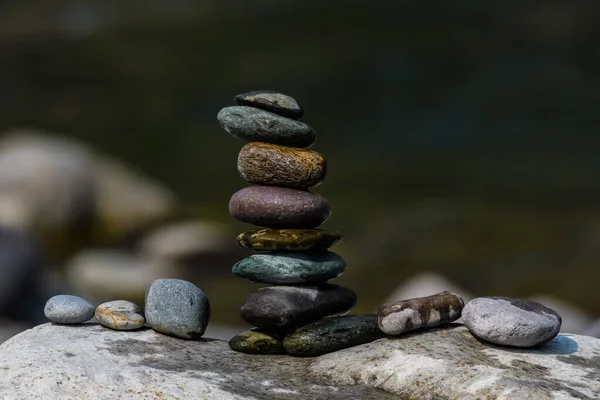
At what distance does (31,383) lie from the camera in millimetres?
5648

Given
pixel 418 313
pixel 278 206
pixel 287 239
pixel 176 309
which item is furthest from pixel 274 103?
pixel 418 313

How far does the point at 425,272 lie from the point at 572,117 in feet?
36.8

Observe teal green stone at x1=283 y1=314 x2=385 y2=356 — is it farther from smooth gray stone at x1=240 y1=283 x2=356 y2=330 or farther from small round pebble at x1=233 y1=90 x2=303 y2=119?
small round pebble at x1=233 y1=90 x2=303 y2=119

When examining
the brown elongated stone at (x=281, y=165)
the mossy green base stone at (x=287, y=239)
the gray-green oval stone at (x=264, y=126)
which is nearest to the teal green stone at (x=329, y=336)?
the mossy green base stone at (x=287, y=239)

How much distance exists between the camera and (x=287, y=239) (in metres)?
6.75

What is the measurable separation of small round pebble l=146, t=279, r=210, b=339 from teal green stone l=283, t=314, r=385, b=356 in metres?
0.68

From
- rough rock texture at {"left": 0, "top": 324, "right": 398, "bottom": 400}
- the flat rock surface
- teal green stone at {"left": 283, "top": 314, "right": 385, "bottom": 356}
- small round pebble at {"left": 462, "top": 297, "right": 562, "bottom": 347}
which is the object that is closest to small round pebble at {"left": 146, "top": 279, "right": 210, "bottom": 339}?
rough rock texture at {"left": 0, "top": 324, "right": 398, "bottom": 400}

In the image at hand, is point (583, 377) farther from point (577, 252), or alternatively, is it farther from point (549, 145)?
point (549, 145)

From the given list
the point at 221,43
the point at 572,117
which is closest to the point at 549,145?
the point at 572,117

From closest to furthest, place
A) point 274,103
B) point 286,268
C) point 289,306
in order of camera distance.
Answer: point 289,306, point 286,268, point 274,103

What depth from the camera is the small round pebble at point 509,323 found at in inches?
249

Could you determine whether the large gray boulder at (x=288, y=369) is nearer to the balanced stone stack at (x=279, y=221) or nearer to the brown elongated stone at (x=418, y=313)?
the brown elongated stone at (x=418, y=313)

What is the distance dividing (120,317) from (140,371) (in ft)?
3.43

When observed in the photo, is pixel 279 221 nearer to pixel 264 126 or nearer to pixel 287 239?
pixel 287 239
